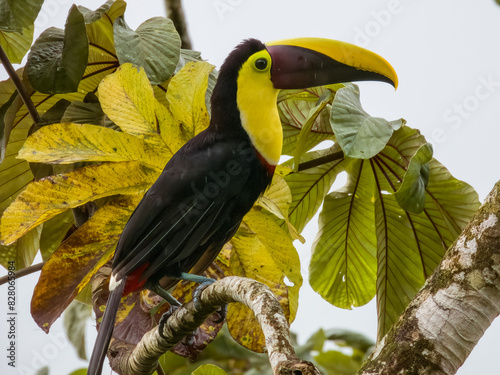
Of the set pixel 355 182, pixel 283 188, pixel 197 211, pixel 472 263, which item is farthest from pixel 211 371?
pixel 355 182

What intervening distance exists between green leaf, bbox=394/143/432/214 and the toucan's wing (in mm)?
366

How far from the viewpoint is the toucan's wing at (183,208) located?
55.3 inches

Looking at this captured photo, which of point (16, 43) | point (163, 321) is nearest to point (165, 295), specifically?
point (163, 321)

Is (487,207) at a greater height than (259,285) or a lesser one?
greater

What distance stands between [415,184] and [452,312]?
425 millimetres

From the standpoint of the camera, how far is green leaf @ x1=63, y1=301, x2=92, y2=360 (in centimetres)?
199

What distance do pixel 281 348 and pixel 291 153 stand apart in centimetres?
104

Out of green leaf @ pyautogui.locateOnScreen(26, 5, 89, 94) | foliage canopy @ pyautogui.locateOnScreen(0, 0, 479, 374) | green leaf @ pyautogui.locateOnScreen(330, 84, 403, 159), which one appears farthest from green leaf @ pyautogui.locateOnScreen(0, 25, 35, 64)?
green leaf @ pyautogui.locateOnScreen(330, 84, 403, 159)

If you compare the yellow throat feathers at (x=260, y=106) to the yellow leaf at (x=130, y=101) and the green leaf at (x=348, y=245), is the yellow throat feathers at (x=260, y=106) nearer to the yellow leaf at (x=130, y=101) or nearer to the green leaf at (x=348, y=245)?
the yellow leaf at (x=130, y=101)

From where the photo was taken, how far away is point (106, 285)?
5.12ft

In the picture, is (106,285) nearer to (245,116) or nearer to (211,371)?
(211,371)

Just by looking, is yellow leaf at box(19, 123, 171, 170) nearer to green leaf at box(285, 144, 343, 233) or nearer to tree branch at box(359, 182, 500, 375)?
green leaf at box(285, 144, 343, 233)

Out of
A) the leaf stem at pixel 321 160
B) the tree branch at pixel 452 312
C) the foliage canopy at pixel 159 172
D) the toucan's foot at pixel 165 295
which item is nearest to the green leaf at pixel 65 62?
the foliage canopy at pixel 159 172

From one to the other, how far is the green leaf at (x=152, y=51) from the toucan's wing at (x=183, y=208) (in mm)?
223
